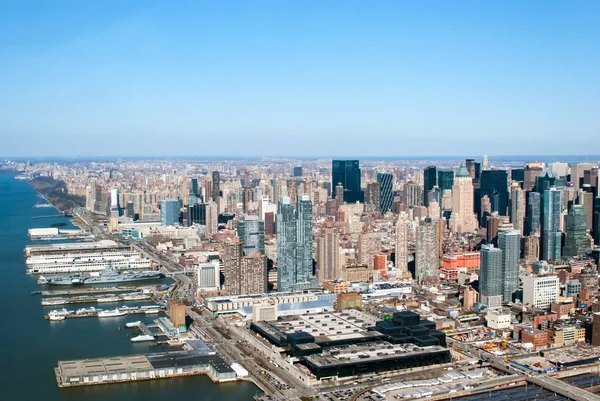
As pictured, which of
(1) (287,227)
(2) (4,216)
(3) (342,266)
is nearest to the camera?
(1) (287,227)

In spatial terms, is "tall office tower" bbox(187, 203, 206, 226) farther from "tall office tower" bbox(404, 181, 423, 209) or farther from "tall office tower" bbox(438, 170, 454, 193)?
"tall office tower" bbox(438, 170, 454, 193)

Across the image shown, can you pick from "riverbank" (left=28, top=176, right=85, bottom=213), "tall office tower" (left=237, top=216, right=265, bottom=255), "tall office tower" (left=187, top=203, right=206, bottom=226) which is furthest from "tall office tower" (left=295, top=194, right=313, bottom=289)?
"riverbank" (left=28, top=176, right=85, bottom=213)

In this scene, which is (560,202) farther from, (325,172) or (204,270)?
(325,172)

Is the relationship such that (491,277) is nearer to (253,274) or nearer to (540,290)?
(540,290)

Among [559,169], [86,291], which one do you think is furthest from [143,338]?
[559,169]

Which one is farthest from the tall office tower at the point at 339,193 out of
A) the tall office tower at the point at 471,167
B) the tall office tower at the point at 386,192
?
the tall office tower at the point at 471,167

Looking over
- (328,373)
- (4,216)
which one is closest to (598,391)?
(328,373)
